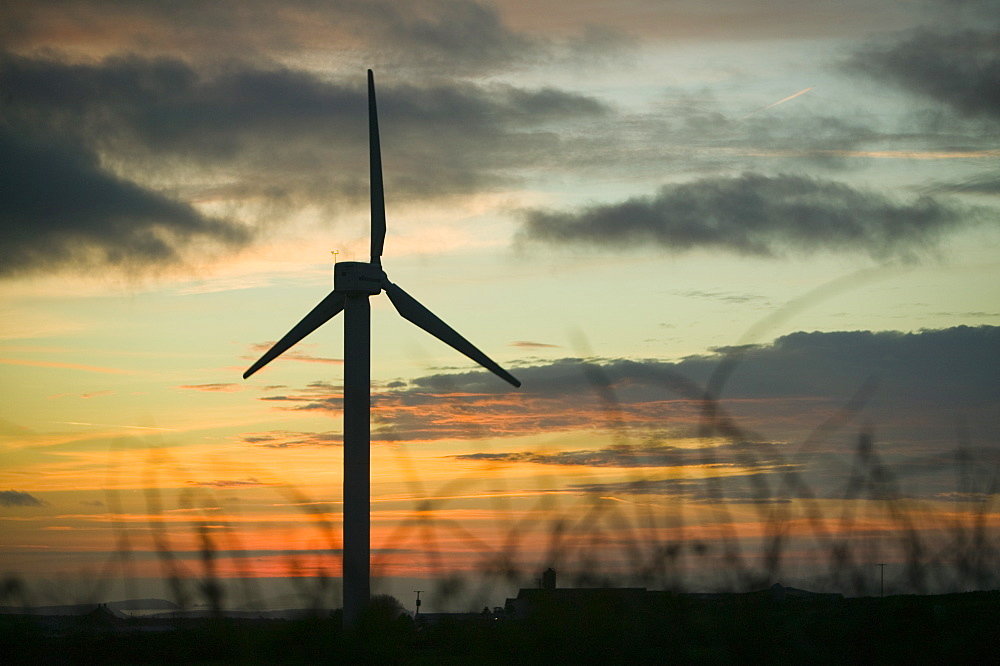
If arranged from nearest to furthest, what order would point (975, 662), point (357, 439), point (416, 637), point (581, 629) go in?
point (581, 629)
point (416, 637)
point (975, 662)
point (357, 439)

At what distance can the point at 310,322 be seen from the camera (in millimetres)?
70938

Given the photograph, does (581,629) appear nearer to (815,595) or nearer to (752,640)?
(752,640)

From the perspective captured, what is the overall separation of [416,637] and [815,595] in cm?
683

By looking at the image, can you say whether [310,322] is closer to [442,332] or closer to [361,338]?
[361,338]

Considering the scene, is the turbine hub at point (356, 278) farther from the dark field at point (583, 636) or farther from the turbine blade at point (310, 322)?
the dark field at point (583, 636)

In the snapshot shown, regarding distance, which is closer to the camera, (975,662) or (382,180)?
(975,662)

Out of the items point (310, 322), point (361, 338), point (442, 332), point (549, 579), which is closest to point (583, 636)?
point (549, 579)

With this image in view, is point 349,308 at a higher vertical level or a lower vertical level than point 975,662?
higher

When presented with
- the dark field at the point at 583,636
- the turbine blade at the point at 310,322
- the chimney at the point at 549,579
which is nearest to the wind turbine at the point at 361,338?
the turbine blade at the point at 310,322

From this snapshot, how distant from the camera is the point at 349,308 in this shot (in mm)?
68938

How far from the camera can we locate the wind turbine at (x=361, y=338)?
217 feet

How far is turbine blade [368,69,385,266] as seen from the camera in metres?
68.9

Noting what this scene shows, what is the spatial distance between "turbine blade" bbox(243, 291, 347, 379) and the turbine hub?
1.27 m

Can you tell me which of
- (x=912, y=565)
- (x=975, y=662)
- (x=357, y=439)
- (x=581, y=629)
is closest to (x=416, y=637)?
(x=581, y=629)
